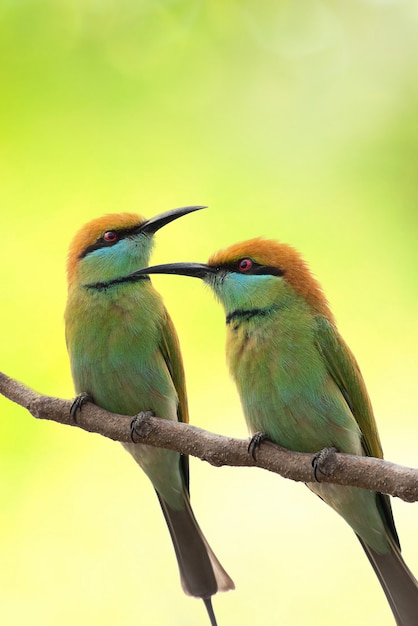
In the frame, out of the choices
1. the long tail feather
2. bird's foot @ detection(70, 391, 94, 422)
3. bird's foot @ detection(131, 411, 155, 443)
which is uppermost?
bird's foot @ detection(70, 391, 94, 422)

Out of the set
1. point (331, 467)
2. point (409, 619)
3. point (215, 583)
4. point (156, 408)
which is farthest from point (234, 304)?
point (409, 619)

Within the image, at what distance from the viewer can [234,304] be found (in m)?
2.28

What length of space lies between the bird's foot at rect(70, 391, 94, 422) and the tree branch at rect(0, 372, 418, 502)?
0.03 ft

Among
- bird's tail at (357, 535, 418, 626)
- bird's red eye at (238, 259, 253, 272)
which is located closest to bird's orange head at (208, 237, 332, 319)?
bird's red eye at (238, 259, 253, 272)

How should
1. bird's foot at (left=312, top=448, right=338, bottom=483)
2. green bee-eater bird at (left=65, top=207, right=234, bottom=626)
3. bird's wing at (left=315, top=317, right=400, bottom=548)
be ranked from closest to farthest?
bird's foot at (left=312, top=448, right=338, bottom=483) < bird's wing at (left=315, top=317, right=400, bottom=548) < green bee-eater bird at (left=65, top=207, right=234, bottom=626)

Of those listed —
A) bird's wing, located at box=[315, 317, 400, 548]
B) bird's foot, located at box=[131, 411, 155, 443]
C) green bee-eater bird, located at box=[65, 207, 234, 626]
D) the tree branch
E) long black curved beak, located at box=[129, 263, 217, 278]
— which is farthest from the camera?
green bee-eater bird, located at box=[65, 207, 234, 626]

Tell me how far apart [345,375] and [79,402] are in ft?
2.37

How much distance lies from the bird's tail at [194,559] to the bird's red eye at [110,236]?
79 cm

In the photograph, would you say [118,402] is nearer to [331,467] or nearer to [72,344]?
[72,344]

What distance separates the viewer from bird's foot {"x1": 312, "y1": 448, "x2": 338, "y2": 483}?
1.92 m

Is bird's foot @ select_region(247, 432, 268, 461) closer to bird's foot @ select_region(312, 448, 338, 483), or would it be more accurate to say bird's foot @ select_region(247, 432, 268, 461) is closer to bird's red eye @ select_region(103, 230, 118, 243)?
bird's foot @ select_region(312, 448, 338, 483)

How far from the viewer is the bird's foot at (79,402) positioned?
2.21m

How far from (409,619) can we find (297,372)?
672mm

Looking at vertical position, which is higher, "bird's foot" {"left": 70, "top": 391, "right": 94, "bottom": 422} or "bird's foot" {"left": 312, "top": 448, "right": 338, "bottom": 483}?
"bird's foot" {"left": 70, "top": 391, "right": 94, "bottom": 422}
